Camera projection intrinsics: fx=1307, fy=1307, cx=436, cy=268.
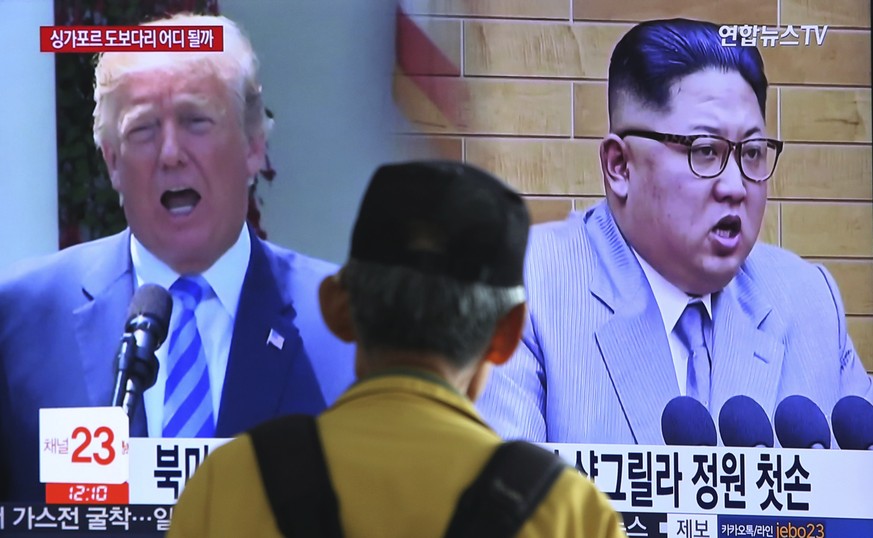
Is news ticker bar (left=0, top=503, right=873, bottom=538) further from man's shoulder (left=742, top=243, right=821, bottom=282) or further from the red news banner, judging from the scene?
the red news banner

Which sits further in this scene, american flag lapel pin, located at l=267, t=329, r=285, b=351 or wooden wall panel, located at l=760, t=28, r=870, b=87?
wooden wall panel, located at l=760, t=28, r=870, b=87

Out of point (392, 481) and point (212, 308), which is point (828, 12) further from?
point (392, 481)

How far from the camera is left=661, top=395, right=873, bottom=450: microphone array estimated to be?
12.4 feet

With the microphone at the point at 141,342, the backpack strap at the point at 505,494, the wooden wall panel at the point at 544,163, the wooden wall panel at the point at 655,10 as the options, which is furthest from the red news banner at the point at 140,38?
the backpack strap at the point at 505,494

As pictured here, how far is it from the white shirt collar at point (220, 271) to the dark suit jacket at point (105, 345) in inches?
0.8

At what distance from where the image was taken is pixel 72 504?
3742 mm

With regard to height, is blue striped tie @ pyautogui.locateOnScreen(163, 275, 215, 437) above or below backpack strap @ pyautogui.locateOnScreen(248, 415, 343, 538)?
below

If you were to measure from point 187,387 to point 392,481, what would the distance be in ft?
8.66

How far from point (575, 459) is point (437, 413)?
2.59 metres

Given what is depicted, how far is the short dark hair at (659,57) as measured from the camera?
3879mm

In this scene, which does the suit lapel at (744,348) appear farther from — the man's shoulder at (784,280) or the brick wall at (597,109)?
the brick wall at (597,109)

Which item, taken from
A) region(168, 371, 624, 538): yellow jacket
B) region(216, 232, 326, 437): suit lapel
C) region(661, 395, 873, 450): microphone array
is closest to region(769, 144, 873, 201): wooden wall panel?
region(661, 395, 873, 450): microphone array

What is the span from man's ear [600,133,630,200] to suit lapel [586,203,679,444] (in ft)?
0.22

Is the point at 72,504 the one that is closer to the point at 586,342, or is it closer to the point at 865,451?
the point at 586,342
